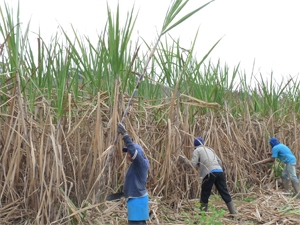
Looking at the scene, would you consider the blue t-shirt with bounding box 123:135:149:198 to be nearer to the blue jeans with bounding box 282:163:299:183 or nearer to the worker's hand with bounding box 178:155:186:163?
the worker's hand with bounding box 178:155:186:163

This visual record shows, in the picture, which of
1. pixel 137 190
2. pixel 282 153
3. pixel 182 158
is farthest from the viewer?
pixel 282 153

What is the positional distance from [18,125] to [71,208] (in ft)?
2.75

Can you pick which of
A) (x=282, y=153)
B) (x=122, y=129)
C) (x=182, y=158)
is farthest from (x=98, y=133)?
(x=282, y=153)

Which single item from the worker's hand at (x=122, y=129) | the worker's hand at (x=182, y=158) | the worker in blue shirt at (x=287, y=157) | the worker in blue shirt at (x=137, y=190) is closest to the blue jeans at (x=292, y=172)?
the worker in blue shirt at (x=287, y=157)

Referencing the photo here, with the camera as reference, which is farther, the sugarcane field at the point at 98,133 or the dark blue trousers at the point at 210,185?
the dark blue trousers at the point at 210,185

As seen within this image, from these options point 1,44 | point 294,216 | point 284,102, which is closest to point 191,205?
point 294,216

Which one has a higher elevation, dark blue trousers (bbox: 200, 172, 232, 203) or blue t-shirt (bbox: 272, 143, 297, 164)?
blue t-shirt (bbox: 272, 143, 297, 164)

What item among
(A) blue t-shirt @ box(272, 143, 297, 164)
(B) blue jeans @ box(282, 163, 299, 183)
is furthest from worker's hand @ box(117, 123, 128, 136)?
(B) blue jeans @ box(282, 163, 299, 183)

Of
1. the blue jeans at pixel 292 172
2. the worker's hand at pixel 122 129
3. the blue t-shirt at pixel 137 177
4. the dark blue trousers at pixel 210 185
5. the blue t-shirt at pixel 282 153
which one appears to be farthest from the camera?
the blue jeans at pixel 292 172

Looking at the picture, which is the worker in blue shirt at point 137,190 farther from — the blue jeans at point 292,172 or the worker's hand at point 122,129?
the blue jeans at point 292,172

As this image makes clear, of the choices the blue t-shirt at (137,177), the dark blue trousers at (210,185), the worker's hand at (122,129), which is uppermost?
the worker's hand at (122,129)

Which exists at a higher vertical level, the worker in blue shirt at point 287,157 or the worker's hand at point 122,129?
the worker's hand at point 122,129

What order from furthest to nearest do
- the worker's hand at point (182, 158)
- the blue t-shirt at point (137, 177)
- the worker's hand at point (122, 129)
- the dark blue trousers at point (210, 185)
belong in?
the dark blue trousers at point (210, 185) → the worker's hand at point (182, 158) → the blue t-shirt at point (137, 177) → the worker's hand at point (122, 129)

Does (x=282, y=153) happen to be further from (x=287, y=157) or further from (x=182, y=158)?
(x=182, y=158)
